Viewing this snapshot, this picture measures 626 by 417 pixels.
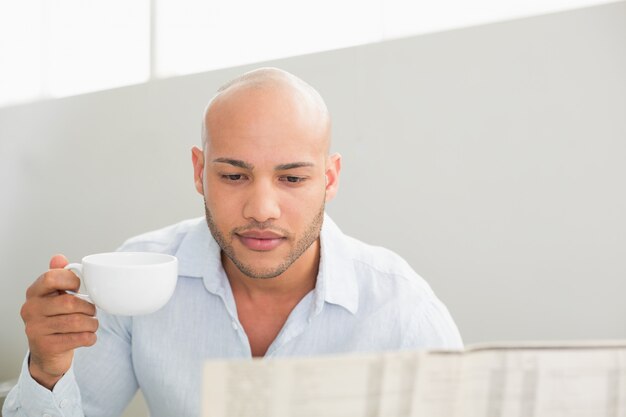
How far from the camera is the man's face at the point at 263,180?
3.49 feet

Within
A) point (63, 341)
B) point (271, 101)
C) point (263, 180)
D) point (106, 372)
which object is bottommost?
point (106, 372)

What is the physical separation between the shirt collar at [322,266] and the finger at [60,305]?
12.3 inches

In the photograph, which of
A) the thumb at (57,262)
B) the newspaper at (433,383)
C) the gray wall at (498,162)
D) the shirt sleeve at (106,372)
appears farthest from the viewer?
the gray wall at (498,162)

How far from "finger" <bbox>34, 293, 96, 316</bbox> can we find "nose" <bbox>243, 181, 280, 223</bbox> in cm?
28

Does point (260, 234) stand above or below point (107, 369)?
above

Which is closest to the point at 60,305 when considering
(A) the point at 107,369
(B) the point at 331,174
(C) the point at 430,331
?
(A) the point at 107,369

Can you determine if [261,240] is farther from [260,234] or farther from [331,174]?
[331,174]

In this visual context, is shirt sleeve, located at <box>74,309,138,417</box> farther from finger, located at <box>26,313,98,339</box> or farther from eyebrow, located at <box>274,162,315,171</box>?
eyebrow, located at <box>274,162,315,171</box>

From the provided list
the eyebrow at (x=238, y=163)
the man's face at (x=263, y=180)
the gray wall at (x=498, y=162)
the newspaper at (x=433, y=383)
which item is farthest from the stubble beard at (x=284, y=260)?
the gray wall at (x=498, y=162)

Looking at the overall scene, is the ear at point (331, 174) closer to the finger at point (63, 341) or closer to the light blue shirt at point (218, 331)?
the light blue shirt at point (218, 331)

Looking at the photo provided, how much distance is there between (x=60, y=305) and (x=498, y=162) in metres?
1.15

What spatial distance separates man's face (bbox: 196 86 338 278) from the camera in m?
1.06

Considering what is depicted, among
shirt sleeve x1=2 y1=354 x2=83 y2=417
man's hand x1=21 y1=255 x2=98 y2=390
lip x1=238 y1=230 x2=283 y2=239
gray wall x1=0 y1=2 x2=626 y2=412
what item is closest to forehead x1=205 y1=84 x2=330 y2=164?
lip x1=238 y1=230 x2=283 y2=239

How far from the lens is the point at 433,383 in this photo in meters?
0.51
